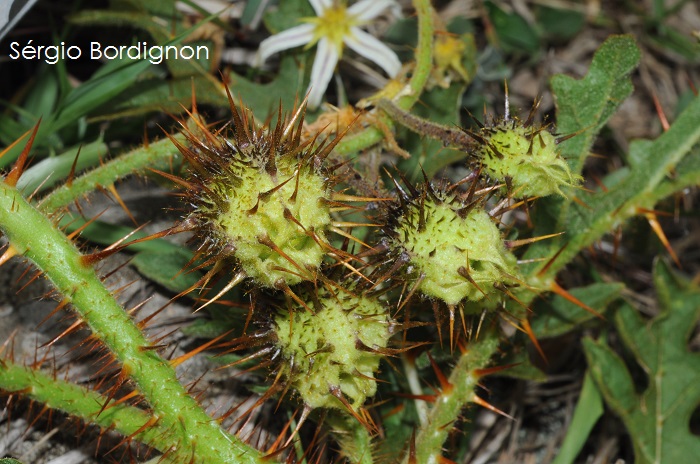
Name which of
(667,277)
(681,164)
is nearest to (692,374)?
(667,277)

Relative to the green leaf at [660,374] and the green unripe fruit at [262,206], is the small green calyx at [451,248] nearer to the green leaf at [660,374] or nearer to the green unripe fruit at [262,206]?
the green unripe fruit at [262,206]

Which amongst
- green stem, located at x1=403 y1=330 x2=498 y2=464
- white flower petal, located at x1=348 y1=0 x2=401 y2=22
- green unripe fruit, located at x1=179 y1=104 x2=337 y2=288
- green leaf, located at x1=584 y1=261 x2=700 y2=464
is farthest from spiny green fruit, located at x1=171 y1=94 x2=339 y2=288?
green leaf, located at x1=584 y1=261 x2=700 y2=464

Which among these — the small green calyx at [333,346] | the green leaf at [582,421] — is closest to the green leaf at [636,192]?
the green leaf at [582,421]

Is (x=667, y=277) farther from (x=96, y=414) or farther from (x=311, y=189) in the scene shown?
(x=96, y=414)

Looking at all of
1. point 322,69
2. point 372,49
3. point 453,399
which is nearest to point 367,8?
point 372,49

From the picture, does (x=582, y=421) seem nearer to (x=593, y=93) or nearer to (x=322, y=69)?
(x=593, y=93)

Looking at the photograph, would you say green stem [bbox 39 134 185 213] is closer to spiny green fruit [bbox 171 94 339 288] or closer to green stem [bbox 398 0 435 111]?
spiny green fruit [bbox 171 94 339 288]
